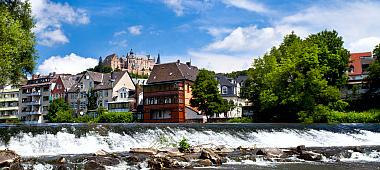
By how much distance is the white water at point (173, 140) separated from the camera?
26378 mm

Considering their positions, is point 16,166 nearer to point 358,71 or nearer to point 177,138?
point 177,138

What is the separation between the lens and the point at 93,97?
102 meters

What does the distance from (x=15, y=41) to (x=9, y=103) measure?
10962 cm

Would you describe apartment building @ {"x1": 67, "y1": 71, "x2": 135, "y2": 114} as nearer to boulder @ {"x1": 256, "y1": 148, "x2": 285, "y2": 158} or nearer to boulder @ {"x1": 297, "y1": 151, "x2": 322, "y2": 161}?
boulder @ {"x1": 256, "y1": 148, "x2": 285, "y2": 158}

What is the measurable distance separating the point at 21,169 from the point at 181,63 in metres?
71.5

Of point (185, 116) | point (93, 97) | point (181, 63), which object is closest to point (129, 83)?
point (93, 97)

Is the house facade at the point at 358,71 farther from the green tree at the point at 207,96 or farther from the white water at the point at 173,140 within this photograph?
the white water at the point at 173,140

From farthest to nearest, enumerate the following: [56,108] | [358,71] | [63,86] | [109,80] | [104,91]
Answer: [63,86] < [109,80] < [104,91] < [56,108] < [358,71]

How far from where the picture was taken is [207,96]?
6812 cm

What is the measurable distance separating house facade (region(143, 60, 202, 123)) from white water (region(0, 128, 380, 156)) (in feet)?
135

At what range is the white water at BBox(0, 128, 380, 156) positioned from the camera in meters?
26.4

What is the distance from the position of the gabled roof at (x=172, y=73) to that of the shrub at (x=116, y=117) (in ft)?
27.0

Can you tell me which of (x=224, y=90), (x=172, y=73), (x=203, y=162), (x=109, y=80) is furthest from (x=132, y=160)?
(x=109, y=80)

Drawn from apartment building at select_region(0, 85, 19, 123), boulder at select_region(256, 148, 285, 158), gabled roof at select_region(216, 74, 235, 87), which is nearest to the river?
boulder at select_region(256, 148, 285, 158)
